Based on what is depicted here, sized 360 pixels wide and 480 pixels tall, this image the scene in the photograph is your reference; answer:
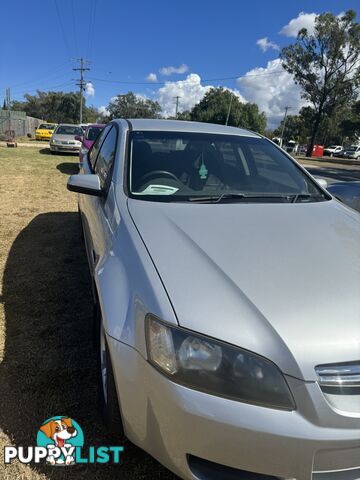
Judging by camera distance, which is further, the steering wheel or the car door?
the steering wheel

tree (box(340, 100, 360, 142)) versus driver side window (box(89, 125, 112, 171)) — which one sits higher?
tree (box(340, 100, 360, 142))

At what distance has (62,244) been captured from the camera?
521 cm

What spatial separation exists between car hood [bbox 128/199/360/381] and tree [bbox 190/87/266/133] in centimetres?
7079

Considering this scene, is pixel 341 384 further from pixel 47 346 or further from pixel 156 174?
pixel 47 346

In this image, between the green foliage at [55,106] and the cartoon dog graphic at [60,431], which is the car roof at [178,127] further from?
the green foliage at [55,106]

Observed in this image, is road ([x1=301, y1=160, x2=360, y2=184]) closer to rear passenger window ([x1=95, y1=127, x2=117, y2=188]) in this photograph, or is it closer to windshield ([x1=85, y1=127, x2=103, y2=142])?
windshield ([x1=85, y1=127, x2=103, y2=142])

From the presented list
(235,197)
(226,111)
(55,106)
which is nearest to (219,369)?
(235,197)

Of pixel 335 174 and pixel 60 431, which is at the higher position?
pixel 335 174

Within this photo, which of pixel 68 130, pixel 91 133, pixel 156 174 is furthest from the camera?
pixel 68 130

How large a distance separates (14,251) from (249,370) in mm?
4052

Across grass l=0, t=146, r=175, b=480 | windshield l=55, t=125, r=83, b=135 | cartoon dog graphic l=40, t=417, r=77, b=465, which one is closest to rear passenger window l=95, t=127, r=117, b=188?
grass l=0, t=146, r=175, b=480

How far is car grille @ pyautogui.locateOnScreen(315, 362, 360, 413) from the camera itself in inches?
56.6

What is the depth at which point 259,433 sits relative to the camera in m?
1.38

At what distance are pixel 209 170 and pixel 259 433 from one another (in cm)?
198
